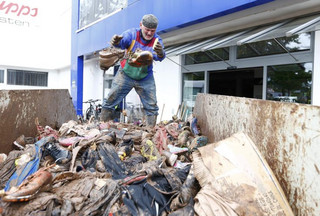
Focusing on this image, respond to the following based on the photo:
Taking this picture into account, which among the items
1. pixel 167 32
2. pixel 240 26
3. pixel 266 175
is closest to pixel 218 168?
pixel 266 175

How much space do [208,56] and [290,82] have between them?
2408 mm

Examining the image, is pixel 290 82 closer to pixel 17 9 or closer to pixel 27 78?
pixel 17 9

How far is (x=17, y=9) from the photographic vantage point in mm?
14445

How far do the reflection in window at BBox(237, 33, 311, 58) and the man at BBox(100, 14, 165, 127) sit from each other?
2.59m

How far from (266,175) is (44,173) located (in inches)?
58.1

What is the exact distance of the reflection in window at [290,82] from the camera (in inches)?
190

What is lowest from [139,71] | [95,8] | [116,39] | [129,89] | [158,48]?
[129,89]

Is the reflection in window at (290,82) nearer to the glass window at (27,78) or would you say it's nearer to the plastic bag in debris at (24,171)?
the plastic bag in debris at (24,171)

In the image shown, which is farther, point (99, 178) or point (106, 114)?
point (106, 114)

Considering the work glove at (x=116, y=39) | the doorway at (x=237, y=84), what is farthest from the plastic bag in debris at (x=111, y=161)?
the doorway at (x=237, y=84)

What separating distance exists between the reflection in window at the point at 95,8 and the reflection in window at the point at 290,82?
5.65 m

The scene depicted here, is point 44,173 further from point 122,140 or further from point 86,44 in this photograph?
point 86,44

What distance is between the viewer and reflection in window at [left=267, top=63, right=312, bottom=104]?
15.8ft

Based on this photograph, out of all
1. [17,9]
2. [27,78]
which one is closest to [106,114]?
[17,9]
